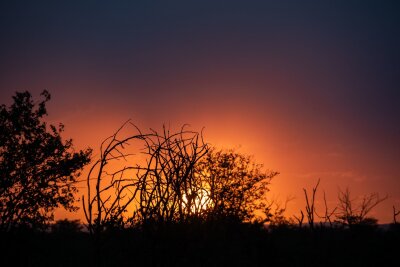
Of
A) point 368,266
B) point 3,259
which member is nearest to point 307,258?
point 368,266

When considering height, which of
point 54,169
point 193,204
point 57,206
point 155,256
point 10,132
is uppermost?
point 10,132

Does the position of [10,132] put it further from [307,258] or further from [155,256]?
[155,256]

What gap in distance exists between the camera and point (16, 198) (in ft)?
95.2

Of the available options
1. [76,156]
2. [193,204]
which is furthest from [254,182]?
[193,204]

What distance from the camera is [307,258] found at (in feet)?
75.2

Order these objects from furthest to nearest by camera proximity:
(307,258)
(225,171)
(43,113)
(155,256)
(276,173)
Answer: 1. (276,173)
2. (225,171)
3. (43,113)
4. (307,258)
5. (155,256)

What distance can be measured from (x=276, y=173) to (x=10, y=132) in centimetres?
3449

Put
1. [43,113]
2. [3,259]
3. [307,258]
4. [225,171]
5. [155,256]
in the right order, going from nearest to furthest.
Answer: [155,256]
[3,259]
[307,258]
[43,113]
[225,171]

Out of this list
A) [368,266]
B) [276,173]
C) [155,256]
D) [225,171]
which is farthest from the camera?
[276,173]

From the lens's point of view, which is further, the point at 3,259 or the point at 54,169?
the point at 54,169

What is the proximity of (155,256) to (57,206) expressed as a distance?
30.4 meters

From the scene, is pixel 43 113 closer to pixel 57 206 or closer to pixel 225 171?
pixel 57 206

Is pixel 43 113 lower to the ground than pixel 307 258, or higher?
higher

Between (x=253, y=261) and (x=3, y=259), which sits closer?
(x=3, y=259)
